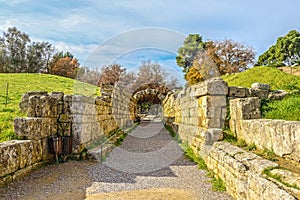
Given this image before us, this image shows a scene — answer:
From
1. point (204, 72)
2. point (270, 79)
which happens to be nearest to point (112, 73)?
point (204, 72)

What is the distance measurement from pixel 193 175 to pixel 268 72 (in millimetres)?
11220

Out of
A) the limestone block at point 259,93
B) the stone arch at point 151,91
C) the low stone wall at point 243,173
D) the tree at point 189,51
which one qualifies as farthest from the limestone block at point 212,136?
the tree at point 189,51

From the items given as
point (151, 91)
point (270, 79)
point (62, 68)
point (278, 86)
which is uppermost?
point (62, 68)

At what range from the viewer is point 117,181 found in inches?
225

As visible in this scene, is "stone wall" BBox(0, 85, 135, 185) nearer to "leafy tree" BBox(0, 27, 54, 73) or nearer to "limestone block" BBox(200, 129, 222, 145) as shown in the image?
"limestone block" BBox(200, 129, 222, 145)

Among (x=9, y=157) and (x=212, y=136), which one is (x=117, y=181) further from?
(x=212, y=136)

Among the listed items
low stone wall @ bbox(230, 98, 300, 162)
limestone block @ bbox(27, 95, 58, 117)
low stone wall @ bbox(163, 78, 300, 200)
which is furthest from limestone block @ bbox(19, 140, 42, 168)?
low stone wall @ bbox(230, 98, 300, 162)

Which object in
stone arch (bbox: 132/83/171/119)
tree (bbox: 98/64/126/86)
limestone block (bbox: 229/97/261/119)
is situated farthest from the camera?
tree (bbox: 98/64/126/86)

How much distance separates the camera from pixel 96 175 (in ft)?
19.8

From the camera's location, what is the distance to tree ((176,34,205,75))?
3907cm

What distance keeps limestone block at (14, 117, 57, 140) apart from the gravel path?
0.75 meters

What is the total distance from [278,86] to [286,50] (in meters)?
31.7

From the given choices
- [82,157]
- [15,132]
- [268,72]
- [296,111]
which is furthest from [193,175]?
[268,72]

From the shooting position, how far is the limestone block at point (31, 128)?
19.1 ft
